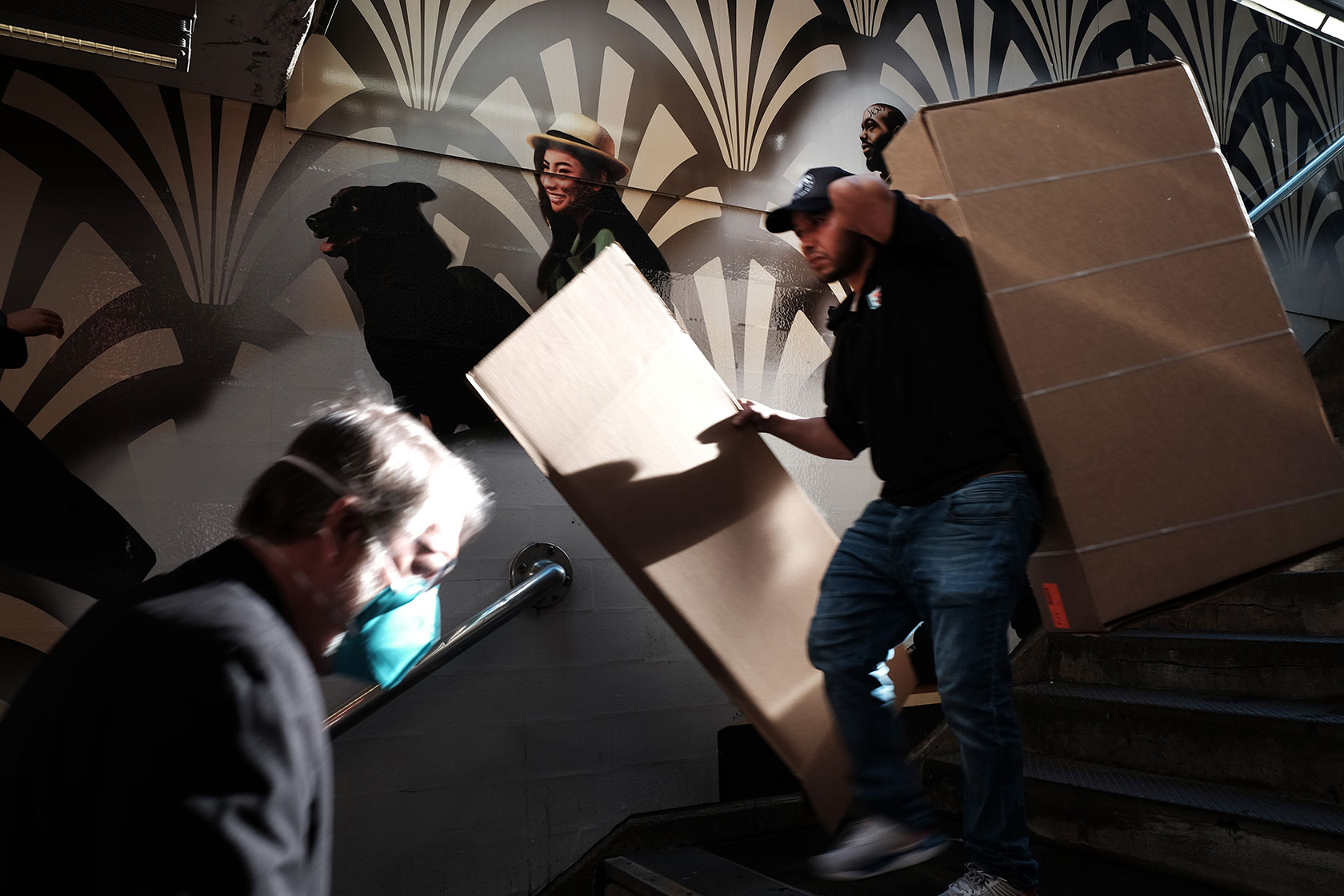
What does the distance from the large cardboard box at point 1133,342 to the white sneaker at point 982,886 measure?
0.37m

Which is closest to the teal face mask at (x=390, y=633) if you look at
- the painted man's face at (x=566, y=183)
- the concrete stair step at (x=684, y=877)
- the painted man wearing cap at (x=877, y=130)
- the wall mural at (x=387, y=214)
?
the concrete stair step at (x=684, y=877)

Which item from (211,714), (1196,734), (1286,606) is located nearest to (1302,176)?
(1286,606)

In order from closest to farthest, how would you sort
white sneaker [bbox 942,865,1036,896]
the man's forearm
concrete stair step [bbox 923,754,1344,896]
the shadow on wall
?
white sneaker [bbox 942,865,1036,896]
concrete stair step [bbox 923,754,1344,896]
the man's forearm
the shadow on wall

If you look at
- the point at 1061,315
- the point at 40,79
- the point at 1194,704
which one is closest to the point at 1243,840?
the point at 1194,704

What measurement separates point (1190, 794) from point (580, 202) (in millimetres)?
1924

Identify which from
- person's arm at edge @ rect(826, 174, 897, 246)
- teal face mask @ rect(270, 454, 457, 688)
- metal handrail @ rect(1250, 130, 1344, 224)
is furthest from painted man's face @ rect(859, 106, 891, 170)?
teal face mask @ rect(270, 454, 457, 688)

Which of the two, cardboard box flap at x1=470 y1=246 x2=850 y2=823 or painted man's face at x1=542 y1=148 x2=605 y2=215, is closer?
cardboard box flap at x1=470 y1=246 x2=850 y2=823

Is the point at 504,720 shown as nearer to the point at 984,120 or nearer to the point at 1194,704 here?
the point at 1194,704

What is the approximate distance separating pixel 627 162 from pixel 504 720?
4.93ft

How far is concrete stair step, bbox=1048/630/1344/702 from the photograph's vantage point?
1814mm

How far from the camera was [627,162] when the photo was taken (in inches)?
97.7

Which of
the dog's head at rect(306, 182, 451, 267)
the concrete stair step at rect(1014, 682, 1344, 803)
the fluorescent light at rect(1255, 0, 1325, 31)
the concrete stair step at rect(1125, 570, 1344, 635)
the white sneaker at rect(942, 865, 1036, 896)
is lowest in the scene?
the concrete stair step at rect(1014, 682, 1344, 803)

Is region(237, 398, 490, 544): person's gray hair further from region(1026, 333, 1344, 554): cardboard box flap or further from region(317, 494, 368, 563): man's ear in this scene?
region(1026, 333, 1344, 554): cardboard box flap

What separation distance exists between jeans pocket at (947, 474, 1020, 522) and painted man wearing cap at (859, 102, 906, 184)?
1.84 m
